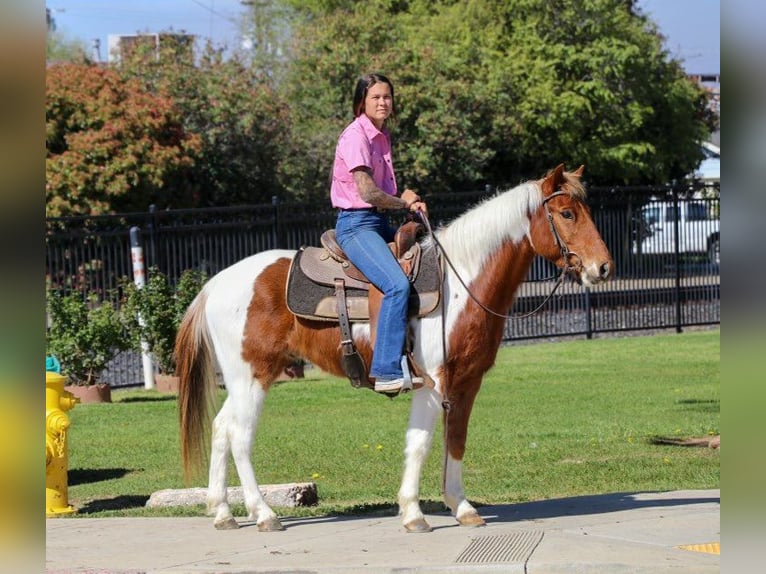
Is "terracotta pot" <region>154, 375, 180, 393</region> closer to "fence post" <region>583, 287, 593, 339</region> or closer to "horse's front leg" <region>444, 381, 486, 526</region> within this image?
"fence post" <region>583, 287, 593, 339</region>

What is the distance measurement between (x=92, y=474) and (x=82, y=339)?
193 inches

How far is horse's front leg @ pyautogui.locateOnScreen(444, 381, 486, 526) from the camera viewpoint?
24.2 ft

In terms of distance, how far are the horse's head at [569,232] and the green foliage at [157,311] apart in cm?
877

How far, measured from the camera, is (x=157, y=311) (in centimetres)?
1534

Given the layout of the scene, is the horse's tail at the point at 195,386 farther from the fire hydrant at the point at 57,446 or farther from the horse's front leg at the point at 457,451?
the horse's front leg at the point at 457,451

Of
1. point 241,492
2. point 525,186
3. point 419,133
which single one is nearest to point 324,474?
point 241,492

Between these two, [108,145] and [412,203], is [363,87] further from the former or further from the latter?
[108,145]

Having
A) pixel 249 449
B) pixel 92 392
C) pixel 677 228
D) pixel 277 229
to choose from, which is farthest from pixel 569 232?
pixel 677 228

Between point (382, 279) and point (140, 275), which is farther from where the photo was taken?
point (140, 275)

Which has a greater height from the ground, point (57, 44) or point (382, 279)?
point (57, 44)

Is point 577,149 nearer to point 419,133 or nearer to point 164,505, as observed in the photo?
point 419,133

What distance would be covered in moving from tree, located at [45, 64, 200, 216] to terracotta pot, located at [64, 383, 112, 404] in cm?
1151

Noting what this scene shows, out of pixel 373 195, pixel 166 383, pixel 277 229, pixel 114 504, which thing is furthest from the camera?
pixel 277 229


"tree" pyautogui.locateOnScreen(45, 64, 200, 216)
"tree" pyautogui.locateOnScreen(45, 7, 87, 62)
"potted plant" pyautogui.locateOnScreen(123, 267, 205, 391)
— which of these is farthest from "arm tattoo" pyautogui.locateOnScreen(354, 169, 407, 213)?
"tree" pyautogui.locateOnScreen(45, 7, 87, 62)
